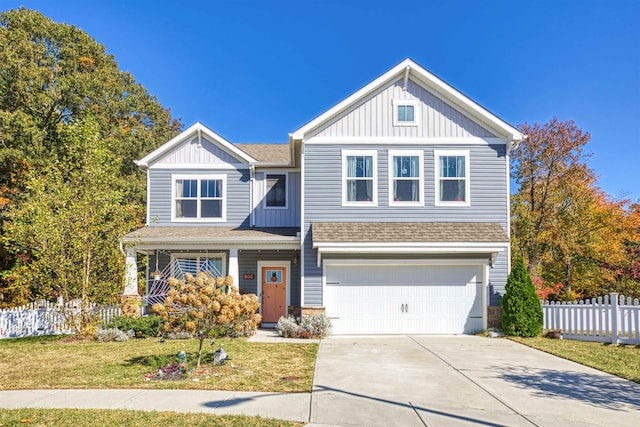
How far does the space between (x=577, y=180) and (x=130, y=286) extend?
22.0m

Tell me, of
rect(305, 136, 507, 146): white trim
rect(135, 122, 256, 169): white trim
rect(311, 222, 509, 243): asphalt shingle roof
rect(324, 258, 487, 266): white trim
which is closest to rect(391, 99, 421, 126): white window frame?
rect(305, 136, 507, 146): white trim

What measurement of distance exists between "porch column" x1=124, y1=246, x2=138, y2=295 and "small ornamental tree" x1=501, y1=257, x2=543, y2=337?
11204mm

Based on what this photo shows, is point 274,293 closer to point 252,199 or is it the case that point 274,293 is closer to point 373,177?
point 252,199

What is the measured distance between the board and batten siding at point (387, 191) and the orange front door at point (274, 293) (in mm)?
2874

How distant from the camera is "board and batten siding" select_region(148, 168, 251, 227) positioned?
56.5 ft

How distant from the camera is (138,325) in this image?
1371 centimetres

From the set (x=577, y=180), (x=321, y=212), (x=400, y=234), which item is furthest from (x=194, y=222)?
(x=577, y=180)

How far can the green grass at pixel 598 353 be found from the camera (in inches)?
376

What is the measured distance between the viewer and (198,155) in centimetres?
1752

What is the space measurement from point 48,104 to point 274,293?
573 inches

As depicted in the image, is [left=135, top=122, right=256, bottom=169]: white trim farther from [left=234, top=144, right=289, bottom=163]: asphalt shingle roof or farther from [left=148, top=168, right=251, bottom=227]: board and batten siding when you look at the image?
[left=234, top=144, right=289, bottom=163]: asphalt shingle roof

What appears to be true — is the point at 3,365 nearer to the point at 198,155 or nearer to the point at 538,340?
the point at 198,155

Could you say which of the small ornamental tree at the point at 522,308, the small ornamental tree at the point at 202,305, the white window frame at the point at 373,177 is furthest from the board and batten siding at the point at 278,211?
the small ornamental tree at the point at 202,305

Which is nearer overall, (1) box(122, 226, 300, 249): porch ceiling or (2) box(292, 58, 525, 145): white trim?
(2) box(292, 58, 525, 145): white trim
